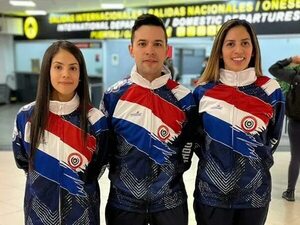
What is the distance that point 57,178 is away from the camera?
71.8 inches

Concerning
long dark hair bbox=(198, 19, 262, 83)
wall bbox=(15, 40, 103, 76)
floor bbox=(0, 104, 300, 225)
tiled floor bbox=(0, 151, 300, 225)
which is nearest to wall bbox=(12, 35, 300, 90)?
wall bbox=(15, 40, 103, 76)

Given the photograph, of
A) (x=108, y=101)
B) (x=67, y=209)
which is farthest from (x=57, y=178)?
(x=108, y=101)

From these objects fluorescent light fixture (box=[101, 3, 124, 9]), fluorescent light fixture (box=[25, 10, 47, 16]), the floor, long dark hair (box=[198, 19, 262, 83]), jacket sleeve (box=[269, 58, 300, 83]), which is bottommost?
the floor

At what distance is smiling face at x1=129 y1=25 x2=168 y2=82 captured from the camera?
1862 mm

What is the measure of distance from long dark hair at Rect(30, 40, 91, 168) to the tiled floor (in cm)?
178

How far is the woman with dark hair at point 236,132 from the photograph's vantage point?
1.87 metres

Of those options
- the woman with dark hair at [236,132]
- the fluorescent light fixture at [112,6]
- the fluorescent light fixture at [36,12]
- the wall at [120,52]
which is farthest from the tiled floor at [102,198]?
the fluorescent light fixture at [36,12]

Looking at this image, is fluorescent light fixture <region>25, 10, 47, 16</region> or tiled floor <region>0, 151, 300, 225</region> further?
fluorescent light fixture <region>25, 10, 47, 16</region>

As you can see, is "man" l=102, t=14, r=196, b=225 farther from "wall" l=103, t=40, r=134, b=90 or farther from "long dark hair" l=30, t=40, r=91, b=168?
"wall" l=103, t=40, r=134, b=90

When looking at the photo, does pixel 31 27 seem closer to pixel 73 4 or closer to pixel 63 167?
pixel 73 4

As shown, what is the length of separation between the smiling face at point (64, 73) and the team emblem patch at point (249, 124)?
0.85 m

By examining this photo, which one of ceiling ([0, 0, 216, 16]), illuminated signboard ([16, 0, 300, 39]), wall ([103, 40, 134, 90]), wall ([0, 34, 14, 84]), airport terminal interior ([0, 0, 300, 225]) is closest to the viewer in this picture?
airport terminal interior ([0, 0, 300, 225])

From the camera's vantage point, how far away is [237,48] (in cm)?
192

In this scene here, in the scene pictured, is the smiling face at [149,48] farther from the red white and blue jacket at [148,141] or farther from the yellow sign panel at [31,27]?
the yellow sign panel at [31,27]
